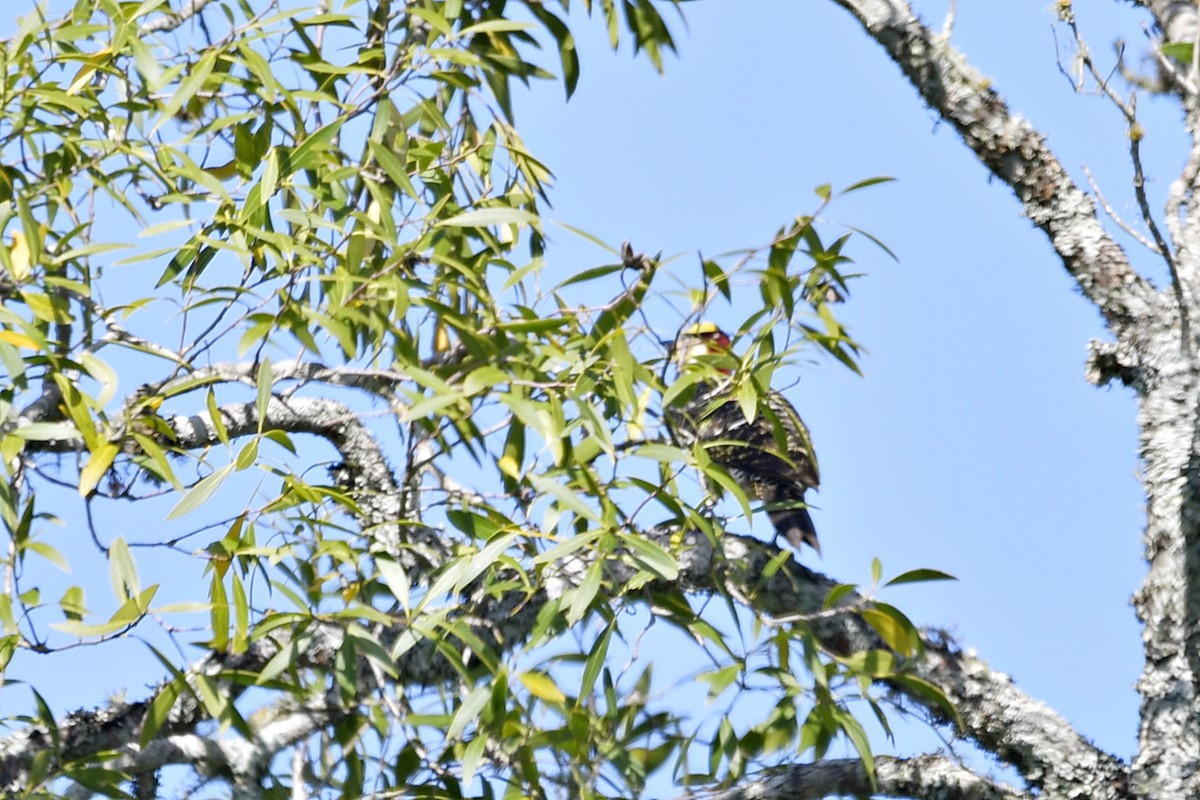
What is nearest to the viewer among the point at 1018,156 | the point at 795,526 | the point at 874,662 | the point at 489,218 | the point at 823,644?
the point at 489,218

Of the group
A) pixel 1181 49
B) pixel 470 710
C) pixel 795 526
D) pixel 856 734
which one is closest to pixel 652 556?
pixel 470 710

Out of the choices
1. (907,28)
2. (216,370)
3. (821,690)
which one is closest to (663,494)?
(821,690)

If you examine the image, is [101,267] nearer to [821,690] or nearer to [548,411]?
[548,411]

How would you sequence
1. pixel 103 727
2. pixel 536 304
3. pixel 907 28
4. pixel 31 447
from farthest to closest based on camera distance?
pixel 907 28
pixel 31 447
pixel 103 727
pixel 536 304

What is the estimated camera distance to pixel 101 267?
2361mm

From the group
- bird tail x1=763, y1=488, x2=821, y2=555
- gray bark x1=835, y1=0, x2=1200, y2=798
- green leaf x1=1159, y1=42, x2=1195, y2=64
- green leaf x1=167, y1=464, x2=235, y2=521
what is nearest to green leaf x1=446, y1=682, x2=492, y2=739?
green leaf x1=167, y1=464, x2=235, y2=521

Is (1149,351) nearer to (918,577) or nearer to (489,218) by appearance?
(918,577)

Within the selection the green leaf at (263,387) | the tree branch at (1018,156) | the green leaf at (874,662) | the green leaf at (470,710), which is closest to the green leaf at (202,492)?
the green leaf at (263,387)

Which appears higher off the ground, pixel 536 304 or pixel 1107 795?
pixel 536 304

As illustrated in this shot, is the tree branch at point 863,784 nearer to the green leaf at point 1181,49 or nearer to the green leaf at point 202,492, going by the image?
the green leaf at point 202,492

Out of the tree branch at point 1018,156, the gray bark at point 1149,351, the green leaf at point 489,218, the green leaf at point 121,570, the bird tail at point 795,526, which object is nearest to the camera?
the green leaf at point 121,570

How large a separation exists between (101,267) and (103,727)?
87cm

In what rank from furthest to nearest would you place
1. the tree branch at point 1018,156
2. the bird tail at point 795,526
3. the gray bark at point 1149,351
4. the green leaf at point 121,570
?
the bird tail at point 795,526 → the tree branch at point 1018,156 → the gray bark at point 1149,351 → the green leaf at point 121,570

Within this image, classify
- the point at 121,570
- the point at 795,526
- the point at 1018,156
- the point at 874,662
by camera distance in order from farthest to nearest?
the point at 795,526, the point at 1018,156, the point at 874,662, the point at 121,570
